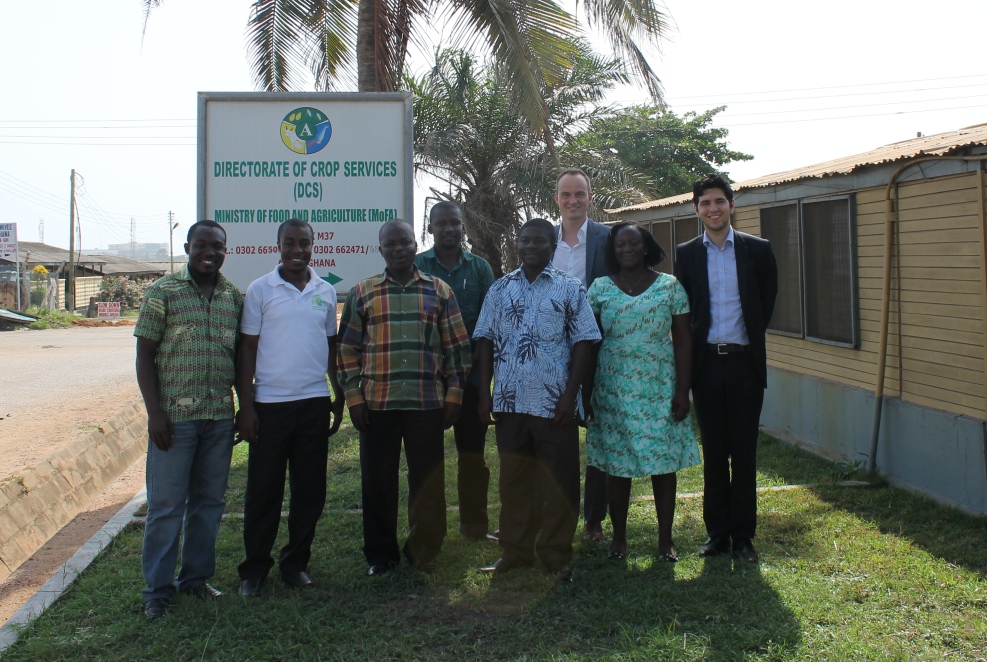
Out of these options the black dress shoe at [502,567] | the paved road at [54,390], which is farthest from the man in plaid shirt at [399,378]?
the paved road at [54,390]

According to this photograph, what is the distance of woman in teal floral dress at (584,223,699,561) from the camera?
14.0 ft

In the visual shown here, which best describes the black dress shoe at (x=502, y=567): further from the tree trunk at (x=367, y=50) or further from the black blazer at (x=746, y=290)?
the tree trunk at (x=367, y=50)

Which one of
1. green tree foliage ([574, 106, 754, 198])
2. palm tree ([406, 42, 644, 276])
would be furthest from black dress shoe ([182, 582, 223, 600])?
green tree foliage ([574, 106, 754, 198])

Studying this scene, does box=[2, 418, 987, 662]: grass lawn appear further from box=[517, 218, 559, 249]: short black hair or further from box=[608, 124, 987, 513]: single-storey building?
box=[517, 218, 559, 249]: short black hair

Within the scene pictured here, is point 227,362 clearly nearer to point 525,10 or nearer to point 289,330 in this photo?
point 289,330

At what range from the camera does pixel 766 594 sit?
3.96 metres

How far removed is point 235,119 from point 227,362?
2536mm

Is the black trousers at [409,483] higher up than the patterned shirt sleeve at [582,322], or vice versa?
the patterned shirt sleeve at [582,322]

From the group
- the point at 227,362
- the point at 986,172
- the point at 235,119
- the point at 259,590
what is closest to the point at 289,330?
the point at 227,362

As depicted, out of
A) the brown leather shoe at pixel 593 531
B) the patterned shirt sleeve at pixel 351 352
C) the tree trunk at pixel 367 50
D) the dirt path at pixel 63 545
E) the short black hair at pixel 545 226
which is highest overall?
the tree trunk at pixel 367 50

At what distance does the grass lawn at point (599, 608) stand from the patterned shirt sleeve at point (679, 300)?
1.28m

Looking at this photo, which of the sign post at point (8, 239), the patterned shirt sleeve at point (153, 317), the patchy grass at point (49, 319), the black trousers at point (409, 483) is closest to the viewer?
the patterned shirt sleeve at point (153, 317)

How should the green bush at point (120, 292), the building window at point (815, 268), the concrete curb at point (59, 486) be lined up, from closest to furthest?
1. the concrete curb at point (59, 486)
2. the building window at point (815, 268)
3. the green bush at point (120, 292)

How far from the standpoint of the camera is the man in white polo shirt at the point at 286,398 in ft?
13.3
